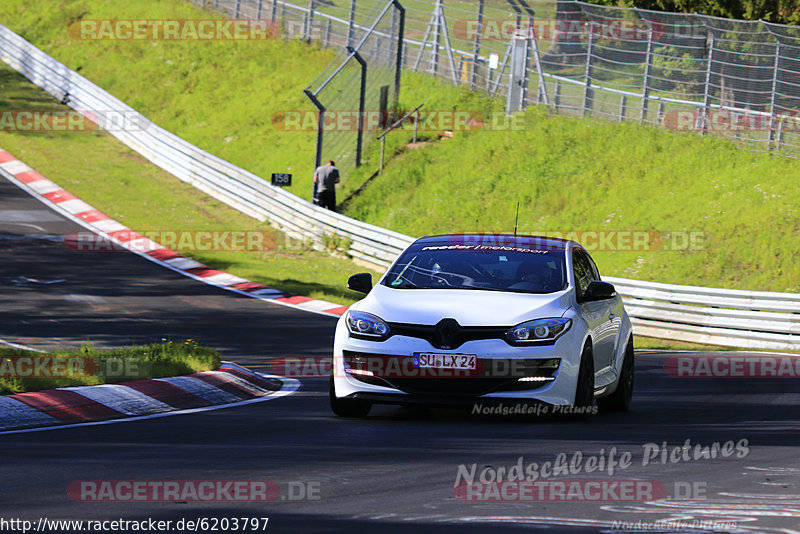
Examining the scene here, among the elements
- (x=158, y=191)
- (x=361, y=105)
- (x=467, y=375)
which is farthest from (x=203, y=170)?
(x=467, y=375)

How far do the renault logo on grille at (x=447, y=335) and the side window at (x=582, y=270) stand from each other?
1.49 meters

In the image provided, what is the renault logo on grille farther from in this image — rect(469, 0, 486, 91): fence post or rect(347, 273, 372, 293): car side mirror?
rect(469, 0, 486, 91): fence post

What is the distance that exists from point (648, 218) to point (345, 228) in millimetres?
6860

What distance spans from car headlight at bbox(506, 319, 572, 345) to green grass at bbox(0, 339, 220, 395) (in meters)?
3.38

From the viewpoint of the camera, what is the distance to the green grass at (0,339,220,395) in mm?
9242

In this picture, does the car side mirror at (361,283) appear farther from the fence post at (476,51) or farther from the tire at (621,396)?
the fence post at (476,51)

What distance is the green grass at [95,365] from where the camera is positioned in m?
9.24

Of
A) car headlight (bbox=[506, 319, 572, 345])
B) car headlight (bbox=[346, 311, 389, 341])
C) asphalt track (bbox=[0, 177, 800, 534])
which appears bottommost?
asphalt track (bbox=[0, 177, 800, 534])

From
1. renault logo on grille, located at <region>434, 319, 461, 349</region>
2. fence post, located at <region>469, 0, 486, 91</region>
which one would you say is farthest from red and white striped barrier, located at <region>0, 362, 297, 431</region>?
fence post, located at <region>469, 0, 486, 91</region>

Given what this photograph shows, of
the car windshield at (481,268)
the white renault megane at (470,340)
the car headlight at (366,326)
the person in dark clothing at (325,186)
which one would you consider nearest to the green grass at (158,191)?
the person in dark clothing at (325,186)

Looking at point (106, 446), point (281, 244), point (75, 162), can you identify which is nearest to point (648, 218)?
point (281, 244)

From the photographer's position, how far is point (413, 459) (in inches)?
280

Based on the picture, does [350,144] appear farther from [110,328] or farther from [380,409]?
[380,409]

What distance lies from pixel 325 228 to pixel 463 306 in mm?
19084
